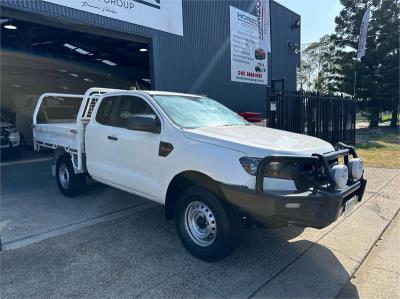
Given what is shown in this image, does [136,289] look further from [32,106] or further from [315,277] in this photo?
[32,106]

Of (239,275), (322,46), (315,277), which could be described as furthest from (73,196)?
(322,46)

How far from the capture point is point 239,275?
3.71 metres

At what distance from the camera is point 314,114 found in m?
12.3

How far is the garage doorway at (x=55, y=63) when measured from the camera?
44.4ft

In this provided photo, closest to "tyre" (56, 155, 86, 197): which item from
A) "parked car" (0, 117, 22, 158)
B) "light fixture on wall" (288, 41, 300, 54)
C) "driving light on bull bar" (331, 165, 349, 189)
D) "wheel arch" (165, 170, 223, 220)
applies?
"wheel arch" (165, 170, 223, 220)

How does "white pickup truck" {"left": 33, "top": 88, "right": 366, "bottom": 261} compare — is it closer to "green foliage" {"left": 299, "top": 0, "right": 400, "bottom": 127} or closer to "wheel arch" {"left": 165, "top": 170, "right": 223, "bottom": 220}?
"wheel arch" {"left": 165, "top": 170, "right": 223, "bottom": 220}

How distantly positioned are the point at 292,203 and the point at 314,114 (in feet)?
31.7

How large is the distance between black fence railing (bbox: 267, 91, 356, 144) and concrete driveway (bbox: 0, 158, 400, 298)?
19.3 ft

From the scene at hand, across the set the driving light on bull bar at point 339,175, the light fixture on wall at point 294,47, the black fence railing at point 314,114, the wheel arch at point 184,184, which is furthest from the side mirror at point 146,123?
the light fixture on wall at point 294,47

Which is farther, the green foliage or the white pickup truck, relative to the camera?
the green foliage

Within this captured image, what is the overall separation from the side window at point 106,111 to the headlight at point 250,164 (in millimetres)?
2504

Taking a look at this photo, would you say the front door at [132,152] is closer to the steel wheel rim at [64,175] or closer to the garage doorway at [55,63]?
A: the steel wheel rim at [64,175]

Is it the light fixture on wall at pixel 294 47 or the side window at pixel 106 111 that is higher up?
the light fixture on wall at pixel 294 47

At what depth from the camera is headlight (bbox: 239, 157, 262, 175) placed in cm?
351
